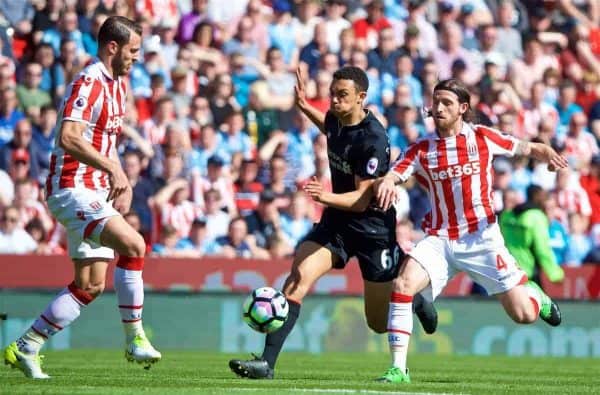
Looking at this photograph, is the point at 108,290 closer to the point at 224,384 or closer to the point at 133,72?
the point at 133,72

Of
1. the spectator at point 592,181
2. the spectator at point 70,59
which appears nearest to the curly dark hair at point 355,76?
the spectator at point 70,59

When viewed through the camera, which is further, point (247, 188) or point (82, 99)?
point (247, 188)

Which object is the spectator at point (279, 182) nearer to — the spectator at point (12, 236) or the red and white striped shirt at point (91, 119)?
the spectator at point (12, 236)

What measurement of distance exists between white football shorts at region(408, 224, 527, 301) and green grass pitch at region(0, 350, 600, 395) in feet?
2.54

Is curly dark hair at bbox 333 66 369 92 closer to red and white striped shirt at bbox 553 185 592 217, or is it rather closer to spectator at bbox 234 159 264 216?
spectator at bbox 234 159 264 216

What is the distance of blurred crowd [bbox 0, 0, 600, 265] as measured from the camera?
1795cm

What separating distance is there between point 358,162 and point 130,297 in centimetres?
196

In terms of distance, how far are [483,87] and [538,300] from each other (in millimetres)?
10726

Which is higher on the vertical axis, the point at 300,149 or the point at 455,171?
the point at 300,149

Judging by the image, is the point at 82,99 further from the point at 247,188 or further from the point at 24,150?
the point at 247,188

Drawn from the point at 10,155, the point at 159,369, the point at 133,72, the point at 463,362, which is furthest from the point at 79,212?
the point at 133,72

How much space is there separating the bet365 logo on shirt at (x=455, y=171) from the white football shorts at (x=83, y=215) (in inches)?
96.6

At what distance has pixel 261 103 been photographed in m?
20.0

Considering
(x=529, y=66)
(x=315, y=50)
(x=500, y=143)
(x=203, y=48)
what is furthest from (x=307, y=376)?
(x=529, y=66)
